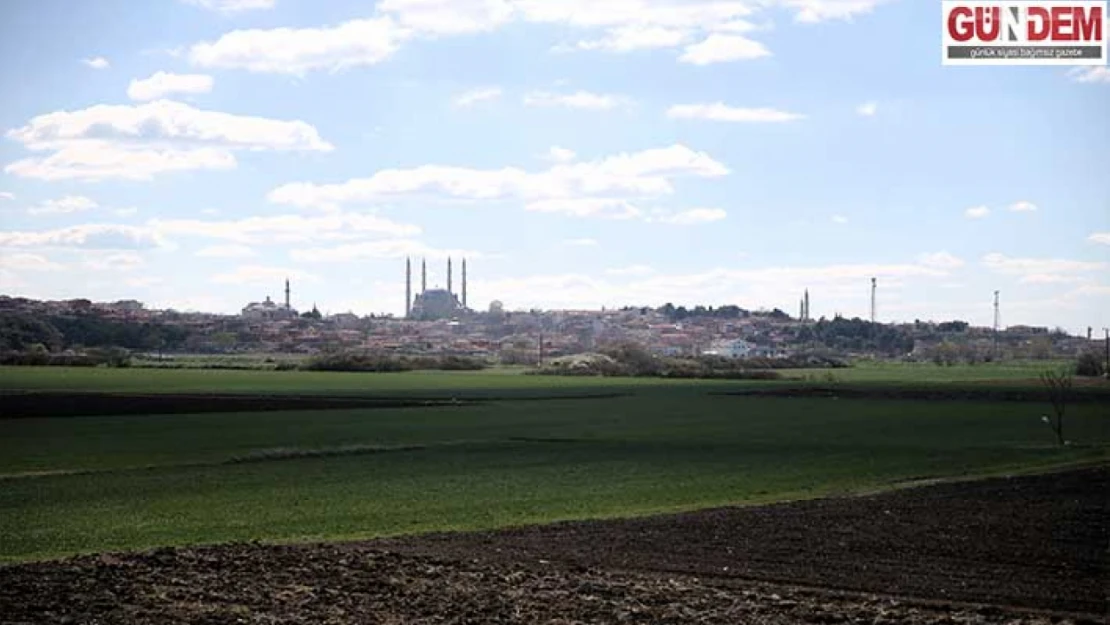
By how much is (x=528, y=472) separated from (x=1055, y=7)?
20.5 meters

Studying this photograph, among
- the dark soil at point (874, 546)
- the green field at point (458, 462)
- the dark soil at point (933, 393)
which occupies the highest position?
the dark soil at point (933, 393)

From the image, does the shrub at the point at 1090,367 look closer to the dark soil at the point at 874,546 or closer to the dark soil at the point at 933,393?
the dark soil at the point at 933,393

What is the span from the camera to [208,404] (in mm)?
77500

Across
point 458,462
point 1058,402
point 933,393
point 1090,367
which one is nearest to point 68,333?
point 933,393

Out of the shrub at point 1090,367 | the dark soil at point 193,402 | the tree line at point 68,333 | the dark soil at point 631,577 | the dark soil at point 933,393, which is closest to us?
the dark soil at point 631,577

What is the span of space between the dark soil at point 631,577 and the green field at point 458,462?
324 centimetres

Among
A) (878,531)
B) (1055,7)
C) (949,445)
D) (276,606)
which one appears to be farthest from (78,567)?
(949,445)

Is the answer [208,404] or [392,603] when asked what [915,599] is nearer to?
[392,603]

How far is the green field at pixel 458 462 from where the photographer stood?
29.8 m

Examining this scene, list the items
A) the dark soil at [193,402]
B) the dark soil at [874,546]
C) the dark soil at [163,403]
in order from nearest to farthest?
1. the dark soil at [874,546]
2. the dark soil at [163,403]
3. the dark soil at [193,402]

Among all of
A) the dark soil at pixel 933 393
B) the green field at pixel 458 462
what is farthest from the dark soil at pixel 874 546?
the dark soil at pixel 933 393

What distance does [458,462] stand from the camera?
146 ft

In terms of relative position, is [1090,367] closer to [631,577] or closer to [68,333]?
[68,333]

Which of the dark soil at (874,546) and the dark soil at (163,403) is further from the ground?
the dark soil at (163,403)
